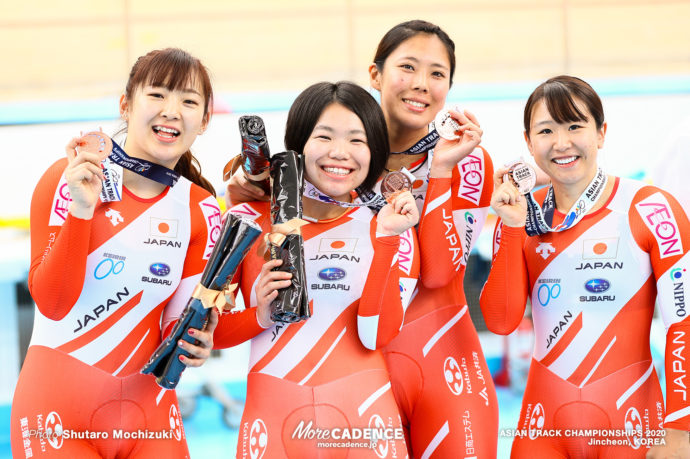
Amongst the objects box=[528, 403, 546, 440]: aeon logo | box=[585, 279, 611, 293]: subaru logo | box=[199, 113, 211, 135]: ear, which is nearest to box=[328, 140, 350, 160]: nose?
box=[199, 113, 211, 135]: ear

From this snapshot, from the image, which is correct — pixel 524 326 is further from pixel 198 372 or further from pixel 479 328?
pixel 198 372

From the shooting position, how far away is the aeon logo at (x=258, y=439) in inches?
93.2

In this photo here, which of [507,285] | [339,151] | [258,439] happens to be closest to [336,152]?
[339,151]

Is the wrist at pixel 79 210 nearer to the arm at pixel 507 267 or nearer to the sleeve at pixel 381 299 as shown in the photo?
the sleeve at pixel 381 299

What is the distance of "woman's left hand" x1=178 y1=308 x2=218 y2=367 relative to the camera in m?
2.24

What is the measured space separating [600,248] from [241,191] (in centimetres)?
118

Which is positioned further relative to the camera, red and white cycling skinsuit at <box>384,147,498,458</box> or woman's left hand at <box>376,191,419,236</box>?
red and white cycling skinsuit at <box>384,147,498,458</box>

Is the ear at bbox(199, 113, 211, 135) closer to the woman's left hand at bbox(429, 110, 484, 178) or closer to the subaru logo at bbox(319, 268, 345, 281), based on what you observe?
the subaru logo at bbox(319, 268, 345, 281)

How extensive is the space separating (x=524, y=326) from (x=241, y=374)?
3291mm

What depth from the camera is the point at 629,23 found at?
28.8 ft

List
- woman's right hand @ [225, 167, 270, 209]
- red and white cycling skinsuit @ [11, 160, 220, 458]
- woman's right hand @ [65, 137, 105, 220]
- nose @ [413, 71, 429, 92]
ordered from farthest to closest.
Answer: nose @ [413, 71, 429, 92] → woman's right hand @ [225, 167, 270, 209] → red and white cycling skinsuit @ [11, 160, 220, 458] → woman's right hand @ [65, 137, 105, 220]

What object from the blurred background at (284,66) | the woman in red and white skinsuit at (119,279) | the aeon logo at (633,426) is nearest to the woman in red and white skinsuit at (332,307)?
the woman in red and white skinsuit at (119,279)

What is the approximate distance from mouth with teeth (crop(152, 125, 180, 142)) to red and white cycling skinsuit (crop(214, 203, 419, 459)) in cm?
36

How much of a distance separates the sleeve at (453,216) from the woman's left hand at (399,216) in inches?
10.5
